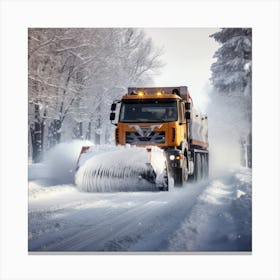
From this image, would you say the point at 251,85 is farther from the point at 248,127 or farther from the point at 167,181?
the point at 167,181

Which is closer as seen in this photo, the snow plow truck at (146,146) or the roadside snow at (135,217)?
the roadside snow at (135,217)

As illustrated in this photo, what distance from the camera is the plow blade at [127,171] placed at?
9.14 metres

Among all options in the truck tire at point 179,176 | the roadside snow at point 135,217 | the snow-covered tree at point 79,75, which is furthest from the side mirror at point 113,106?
the truck tire at point 179,176

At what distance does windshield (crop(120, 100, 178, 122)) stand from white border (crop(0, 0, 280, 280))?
159cm

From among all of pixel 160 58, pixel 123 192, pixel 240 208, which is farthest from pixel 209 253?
pixel 160 58

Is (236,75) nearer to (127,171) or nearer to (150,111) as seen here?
(150,111)

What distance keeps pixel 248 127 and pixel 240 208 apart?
1.42 metres

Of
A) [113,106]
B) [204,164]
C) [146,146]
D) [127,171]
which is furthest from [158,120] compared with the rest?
[204,164]
